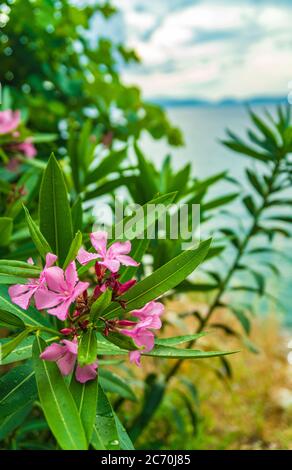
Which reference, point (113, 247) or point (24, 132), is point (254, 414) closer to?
point (24, 132)

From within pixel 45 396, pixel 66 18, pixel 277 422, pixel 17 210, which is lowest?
pixel 277 422

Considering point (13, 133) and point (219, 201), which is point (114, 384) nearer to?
point (219, 201)

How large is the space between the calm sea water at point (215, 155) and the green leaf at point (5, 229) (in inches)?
17.5

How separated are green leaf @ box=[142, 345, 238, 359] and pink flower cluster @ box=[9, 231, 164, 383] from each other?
0.6 inches

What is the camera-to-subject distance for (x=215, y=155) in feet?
26.6

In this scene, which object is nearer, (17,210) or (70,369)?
(70,369)

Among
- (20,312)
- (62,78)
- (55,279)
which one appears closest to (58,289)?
(55,279)

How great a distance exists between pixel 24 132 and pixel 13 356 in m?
0.79

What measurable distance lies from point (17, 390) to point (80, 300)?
147 millimetres

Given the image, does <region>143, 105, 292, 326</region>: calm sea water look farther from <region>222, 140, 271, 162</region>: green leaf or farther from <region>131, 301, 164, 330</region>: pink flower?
<region>131, 301, 164, 330</region>: pink flower

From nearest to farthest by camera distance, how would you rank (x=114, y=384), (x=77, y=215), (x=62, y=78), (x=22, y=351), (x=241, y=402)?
(x=22, y=351), (x=77, y=215), (x=114, y=384), (x=62, y=78), (x=241, y=402)

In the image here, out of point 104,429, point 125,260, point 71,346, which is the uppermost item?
point 125,260

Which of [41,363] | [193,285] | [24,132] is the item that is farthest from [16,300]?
[24,132]

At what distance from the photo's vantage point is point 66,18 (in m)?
2.08
